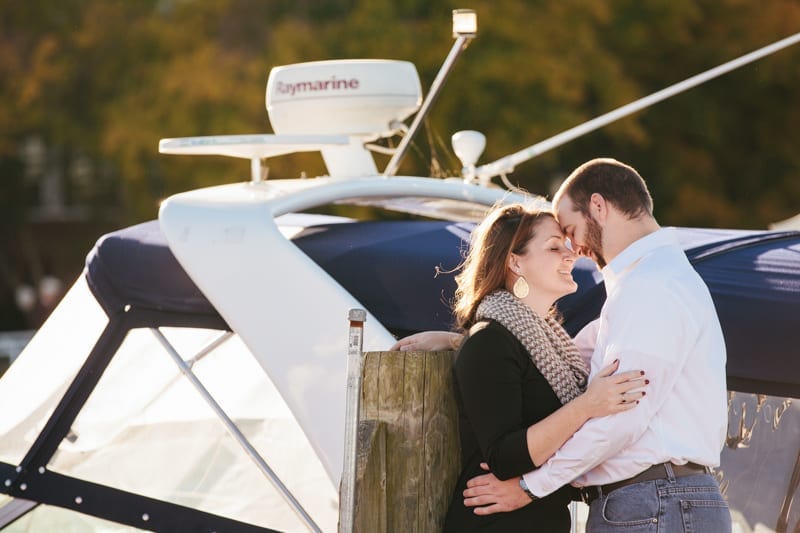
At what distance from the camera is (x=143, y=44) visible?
1595 centimetres

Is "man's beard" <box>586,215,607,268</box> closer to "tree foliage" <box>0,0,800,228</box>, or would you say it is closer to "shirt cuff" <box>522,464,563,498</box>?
"shirt cuff" <box>522,464,563,498</box>

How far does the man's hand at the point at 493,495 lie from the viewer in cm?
312

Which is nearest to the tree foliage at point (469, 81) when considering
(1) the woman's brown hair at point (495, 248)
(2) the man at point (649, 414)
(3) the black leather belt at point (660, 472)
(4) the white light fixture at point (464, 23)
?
(4) the white light fixture at point (464, 23)

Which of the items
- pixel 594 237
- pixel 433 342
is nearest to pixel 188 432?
pixel 433 342

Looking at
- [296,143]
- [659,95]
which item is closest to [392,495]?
[296,143]

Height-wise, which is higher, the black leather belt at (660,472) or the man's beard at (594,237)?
the man's beard at (594,237)

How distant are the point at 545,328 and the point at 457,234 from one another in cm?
151

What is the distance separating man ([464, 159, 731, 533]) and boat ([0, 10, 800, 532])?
869 mm

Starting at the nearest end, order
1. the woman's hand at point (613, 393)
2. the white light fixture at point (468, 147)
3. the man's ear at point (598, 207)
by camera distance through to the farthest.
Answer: the woman's hand at point (613, 393) < the man's ear at point (598, 207) < the white light fixture at point (468, 147)

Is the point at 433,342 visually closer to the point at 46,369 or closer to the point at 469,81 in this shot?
the point at 46,369

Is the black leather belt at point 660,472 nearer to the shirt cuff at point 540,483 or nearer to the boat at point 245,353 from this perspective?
the shirt cuff at point 540,483

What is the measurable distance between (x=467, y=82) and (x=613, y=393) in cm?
1153

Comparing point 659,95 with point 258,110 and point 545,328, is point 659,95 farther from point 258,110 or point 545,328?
point 258,110

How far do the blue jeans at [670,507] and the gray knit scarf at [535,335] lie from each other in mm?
294
